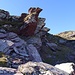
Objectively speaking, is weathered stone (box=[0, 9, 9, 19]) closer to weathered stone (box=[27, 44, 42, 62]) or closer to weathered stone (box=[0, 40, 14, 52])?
weathered stone (box=[27, 44, 42, 62])

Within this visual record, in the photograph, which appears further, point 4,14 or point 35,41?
point 4,14

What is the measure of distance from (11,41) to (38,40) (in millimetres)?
12006

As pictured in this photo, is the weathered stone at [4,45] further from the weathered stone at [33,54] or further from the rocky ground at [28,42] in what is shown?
the weathered stone at [33,54]

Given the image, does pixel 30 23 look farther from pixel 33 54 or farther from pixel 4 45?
pixel 4 45

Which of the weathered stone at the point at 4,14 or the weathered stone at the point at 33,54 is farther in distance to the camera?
the weathered stone at the point at 4,14

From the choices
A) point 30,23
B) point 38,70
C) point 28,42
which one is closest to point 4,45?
point 28,42

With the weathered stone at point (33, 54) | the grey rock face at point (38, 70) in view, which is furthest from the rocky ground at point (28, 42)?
the grey rock face at point (38, 70)

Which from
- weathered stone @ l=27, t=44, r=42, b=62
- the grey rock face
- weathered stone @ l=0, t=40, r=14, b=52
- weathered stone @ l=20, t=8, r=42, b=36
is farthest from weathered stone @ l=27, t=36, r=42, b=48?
the grey rock face

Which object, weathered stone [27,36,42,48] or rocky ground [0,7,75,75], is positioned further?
weathered stone [27,36,42,48]

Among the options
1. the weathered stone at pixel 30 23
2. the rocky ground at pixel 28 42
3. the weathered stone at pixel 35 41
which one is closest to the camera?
the rocky ground at pixel 28 42

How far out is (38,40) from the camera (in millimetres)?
60688

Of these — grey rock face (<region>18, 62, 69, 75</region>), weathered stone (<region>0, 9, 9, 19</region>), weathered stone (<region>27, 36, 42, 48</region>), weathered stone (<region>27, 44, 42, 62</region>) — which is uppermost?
weathered stone (<region>0, 9, 9, 19</region>)

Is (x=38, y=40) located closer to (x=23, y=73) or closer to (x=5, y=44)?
(x=5, y=44)

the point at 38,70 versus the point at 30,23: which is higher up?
the point at 30,23
